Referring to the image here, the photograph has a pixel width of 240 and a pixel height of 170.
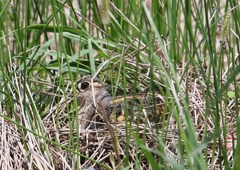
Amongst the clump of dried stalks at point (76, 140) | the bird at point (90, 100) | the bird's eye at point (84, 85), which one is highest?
the bird's eye at point (84, 85)

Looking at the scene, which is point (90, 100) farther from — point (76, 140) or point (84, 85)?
point (76, 140)

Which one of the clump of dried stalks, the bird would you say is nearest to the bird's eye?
the bird

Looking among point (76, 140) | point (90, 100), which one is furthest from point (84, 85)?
point (76, 140)

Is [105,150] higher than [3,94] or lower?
lower

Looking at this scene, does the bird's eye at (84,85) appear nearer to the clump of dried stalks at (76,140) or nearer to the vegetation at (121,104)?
the vegetation at (121,104)

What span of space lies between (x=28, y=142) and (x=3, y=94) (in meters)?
0.37

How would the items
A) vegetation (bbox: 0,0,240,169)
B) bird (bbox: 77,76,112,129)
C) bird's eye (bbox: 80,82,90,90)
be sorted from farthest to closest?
1. bird's eye (bbox: 80,82,90,90)
2. bird (bbox: 77,76,112,129)
3. vegetation (bbox: 0,0,240,169)

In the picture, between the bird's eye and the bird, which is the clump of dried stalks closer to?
the bird

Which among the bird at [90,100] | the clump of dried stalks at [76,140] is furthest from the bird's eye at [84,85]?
the clump of dried stalks at [76,140]

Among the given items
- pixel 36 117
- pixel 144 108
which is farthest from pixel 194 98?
pixel 36 117

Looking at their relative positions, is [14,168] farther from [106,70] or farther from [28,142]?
[106,70]

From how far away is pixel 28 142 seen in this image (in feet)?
6.59

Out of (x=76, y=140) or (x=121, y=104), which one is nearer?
(x=76, y=140)

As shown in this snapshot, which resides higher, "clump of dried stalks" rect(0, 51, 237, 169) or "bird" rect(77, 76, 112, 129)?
"bird" rect(77, 76, 112, 129)
